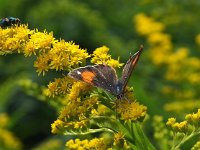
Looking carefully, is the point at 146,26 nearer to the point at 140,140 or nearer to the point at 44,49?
the point at 44,49

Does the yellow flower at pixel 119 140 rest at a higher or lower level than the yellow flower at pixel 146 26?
lower

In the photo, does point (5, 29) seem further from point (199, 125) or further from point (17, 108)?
point (17, 108)

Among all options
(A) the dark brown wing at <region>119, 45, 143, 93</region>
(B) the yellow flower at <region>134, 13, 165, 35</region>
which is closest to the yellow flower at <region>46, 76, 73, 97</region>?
(A) the dark brown wing at <region>119, 45, 143, 93</region>

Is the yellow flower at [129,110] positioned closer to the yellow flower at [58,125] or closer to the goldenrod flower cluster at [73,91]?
the goldenrod flower cluster at [73,91]

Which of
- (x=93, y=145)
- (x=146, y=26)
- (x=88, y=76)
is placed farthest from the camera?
(x=146, y=26)

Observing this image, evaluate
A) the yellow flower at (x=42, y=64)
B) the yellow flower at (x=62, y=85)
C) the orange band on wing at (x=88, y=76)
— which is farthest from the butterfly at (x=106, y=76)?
the yellow flower at (x=42, y=64)

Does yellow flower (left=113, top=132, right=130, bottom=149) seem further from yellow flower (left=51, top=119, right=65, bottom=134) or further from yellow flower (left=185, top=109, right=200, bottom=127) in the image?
yellow flower (left=185, top=109, right=200, bottom=127)

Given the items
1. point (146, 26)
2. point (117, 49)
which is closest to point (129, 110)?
point (117, 49)
